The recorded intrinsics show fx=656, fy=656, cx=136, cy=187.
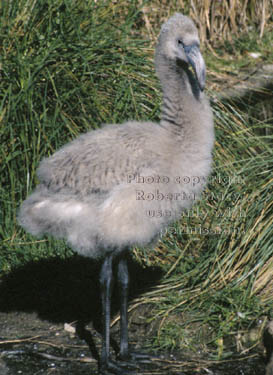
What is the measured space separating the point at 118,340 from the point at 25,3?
9.84 feet

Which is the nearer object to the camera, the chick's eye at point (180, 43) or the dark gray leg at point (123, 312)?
the chick's eye at point (180, 43)

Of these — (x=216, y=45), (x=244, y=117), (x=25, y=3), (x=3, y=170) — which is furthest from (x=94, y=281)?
(x=216, y=45)

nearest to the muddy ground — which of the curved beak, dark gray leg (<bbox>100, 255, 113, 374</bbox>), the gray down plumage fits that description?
dark gray leg (<bbox>100, 255, 113, 374</bbox>)

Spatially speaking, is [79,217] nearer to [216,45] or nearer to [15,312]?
[15,312]

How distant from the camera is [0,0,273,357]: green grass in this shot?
15.1 ft

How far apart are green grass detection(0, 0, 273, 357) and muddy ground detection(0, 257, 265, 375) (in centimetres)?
13

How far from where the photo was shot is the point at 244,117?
578 cm

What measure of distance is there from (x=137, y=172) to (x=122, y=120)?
1.68 metres

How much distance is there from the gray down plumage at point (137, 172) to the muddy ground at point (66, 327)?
771mm

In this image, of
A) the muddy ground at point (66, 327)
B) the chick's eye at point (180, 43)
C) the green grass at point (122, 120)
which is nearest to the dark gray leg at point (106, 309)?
the muddy ground at point (66, 327)

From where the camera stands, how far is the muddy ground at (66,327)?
4141 millimetres

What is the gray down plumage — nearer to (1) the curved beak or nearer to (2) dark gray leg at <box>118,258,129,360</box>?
(1) the curved beak

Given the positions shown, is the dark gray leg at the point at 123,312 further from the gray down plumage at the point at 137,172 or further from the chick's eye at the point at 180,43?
the chick's eye at the point at 180,43

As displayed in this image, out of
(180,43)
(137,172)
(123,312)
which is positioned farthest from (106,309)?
(180,43)
